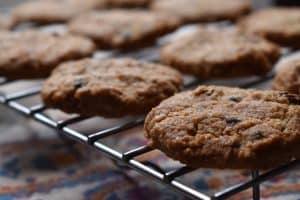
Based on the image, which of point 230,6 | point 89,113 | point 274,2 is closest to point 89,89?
point 89,113

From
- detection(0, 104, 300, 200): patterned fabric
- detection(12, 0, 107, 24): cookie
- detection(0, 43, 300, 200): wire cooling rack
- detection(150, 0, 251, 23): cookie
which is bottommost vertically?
detection(0, 104, 300, 200): patterned fabric

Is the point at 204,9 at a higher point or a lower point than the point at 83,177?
higher

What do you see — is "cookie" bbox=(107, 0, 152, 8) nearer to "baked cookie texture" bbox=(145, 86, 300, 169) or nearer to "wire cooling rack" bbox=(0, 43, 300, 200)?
"wire cooling rack" bbox=(0, 43, 300, 200)

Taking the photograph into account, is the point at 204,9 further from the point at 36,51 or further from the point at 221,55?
the point at 36,51

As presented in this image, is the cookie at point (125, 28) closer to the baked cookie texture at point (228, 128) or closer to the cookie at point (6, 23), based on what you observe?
the cookie at point (6, 23)

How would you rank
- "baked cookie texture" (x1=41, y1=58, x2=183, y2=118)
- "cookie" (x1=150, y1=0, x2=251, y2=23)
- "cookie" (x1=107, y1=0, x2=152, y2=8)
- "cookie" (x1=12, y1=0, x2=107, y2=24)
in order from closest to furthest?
1. "baked cookie texture" (x1=41, y1=58, x2=183, y2=118)
2. "cookie" (x1=150, y1=0, x2=251, y2=23)
3. "cookie" (x1=12, y1=0, x2=107, y2=24)
4. "cookie" (x1=107, y1=0, x2=152, y2=8)

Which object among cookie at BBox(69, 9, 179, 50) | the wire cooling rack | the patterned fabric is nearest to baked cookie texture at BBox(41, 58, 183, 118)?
the wire cooling rack

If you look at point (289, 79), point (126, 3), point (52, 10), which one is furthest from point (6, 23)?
point (289, 79)

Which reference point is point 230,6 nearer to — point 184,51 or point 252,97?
point 184,51
